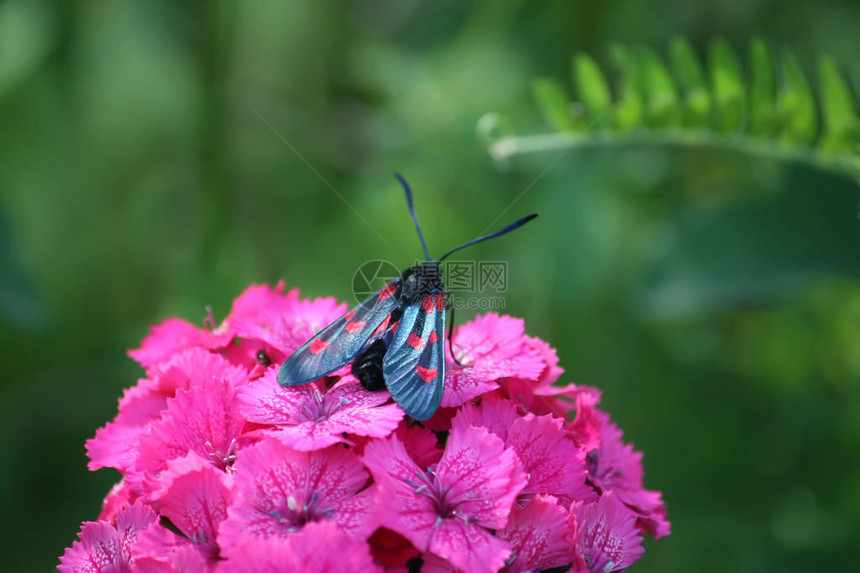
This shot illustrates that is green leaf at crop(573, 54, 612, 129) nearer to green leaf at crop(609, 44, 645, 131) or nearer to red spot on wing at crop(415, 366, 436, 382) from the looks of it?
green leaf at crop(609, 44, 645, 131)

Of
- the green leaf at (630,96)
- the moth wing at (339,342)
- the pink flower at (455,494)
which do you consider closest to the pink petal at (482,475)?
the pink flower at (455,494)

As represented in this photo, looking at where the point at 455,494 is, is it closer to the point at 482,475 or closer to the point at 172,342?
the point at 482,475

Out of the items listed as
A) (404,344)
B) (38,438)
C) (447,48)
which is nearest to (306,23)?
(447,48)

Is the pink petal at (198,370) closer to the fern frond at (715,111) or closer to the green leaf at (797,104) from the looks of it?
the fern frond at (715,111)

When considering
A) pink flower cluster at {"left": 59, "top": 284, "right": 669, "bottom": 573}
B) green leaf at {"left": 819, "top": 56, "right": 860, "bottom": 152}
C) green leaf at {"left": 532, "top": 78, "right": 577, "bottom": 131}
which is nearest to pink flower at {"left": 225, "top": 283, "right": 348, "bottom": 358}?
pink flower cluster at {"left": 59, "top": 284, "right": 669, "bottom": 573}

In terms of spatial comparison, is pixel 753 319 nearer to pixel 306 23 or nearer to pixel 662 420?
pixel 662 420

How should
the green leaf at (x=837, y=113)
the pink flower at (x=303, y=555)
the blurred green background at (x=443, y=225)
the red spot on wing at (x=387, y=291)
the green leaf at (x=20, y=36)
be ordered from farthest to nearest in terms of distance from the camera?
the green leaf at (x=20, y=36) → the blurred green background at (x=443, y=225) → the green leaf at (x=837, y=113) → the red spot on wing at (x=387, y=291) → the pink flower at (x=303, y=555)
